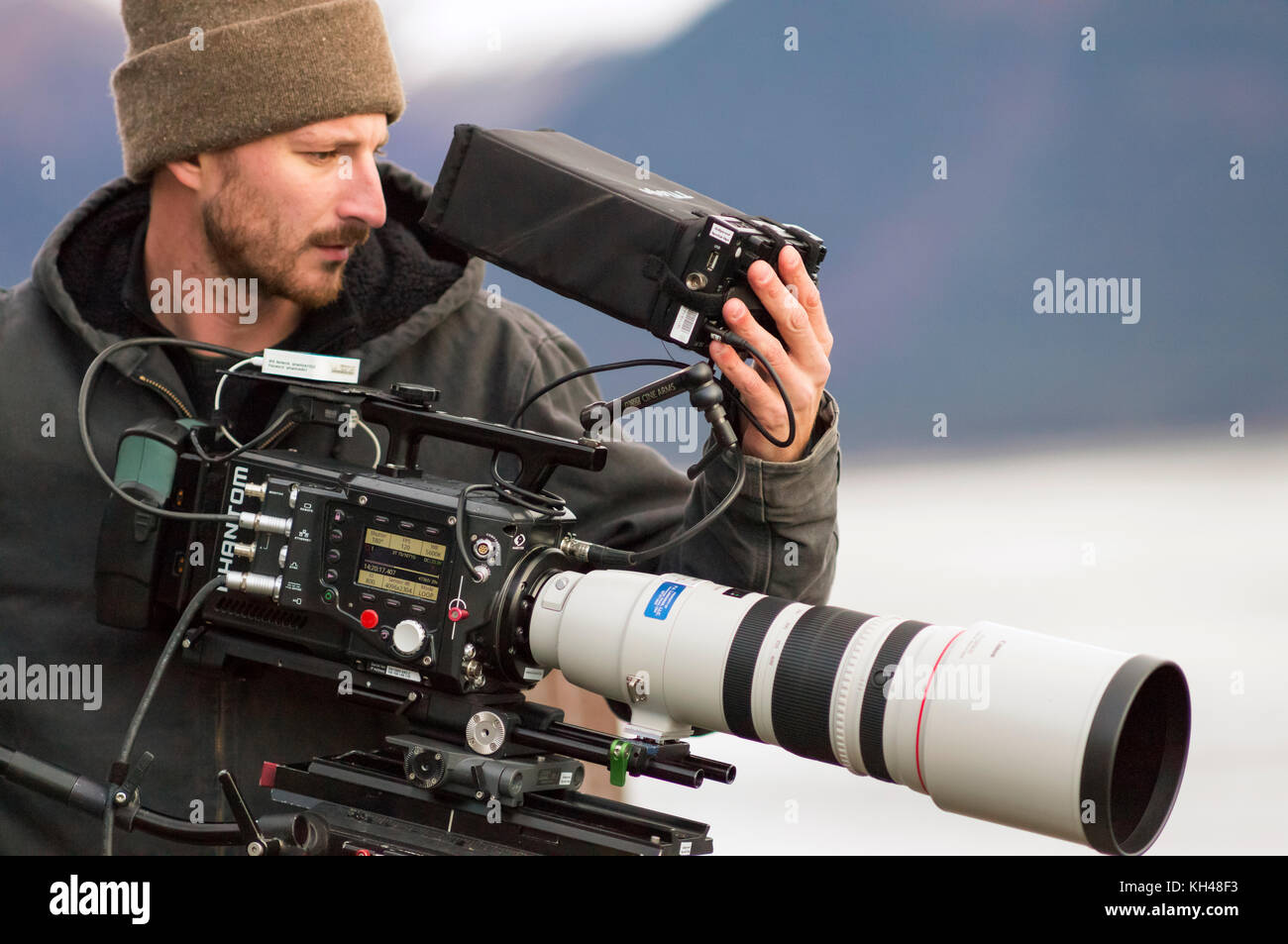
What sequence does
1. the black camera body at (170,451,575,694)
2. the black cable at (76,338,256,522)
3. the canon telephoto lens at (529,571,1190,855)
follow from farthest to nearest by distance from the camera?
the black cable at (76,338,256,522) → the black camera body at (170,451,575,694) → the canon telephoto lens at (529,571,1190,855)

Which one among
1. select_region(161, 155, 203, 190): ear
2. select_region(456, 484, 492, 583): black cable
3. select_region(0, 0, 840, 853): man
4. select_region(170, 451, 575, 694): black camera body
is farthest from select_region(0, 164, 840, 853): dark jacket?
select_region(456, 484, 492, 583): black cable

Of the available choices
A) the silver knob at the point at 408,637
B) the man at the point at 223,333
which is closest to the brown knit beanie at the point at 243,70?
the man at the point at 223,333

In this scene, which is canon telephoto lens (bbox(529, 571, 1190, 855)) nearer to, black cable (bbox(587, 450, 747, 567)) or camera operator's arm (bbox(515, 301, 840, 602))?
black cable (bbox(587, 450, 747, 567))

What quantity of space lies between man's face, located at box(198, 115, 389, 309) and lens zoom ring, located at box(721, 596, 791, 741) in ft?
2.64

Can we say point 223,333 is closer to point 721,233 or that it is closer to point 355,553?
point 355,553

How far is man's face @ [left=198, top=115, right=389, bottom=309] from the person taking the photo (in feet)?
6.13

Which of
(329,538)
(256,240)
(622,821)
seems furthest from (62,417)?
(622,821)

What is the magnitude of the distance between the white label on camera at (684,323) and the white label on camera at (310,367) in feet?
1.14

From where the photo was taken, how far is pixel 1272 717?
339 cm

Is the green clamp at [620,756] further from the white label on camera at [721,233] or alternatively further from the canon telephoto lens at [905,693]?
the white label on camera at [721,233]

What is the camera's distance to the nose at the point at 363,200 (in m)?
1.86

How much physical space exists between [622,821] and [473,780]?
0.46ft

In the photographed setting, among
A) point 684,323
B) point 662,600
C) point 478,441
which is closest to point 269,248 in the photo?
point 478,441

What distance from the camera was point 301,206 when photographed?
6.14 ft
